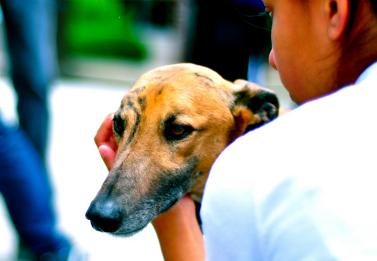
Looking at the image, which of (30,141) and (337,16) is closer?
(337,16)

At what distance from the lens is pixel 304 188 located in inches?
43.6

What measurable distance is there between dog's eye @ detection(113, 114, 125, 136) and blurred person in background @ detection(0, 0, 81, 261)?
135cm

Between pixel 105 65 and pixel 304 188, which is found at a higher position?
pixel 304 188

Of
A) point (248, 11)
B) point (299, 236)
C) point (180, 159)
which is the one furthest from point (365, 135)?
point (180, 159)

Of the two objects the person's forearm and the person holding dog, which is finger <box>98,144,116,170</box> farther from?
the person holding dog

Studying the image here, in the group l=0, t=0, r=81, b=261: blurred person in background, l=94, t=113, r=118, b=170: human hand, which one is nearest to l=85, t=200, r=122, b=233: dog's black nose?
l=94, t=113, r=118, b=170: human hand

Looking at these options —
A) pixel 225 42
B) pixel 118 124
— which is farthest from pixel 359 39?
pixel 225 42

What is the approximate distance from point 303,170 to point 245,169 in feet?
0.33

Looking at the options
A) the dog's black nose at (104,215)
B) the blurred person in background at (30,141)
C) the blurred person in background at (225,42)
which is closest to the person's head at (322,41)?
the dog's black nose at (104,215)

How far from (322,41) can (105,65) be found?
8.25 metres

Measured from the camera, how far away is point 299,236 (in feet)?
3.63

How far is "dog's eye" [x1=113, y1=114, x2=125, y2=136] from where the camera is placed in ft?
7.66

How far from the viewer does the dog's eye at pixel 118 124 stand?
2334 mm

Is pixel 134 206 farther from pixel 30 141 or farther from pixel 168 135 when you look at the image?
pixel 30 141
